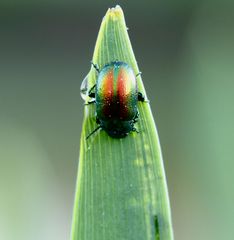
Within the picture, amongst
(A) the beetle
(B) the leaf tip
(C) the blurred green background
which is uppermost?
(C) the blurred green background

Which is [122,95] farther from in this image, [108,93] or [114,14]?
[114,14]

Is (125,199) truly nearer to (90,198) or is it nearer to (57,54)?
(90,198)

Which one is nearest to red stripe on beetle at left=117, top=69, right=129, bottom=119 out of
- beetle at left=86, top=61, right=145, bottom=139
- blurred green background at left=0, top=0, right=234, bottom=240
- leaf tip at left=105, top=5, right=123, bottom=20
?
beetle at left=86, top=61, right=145, bottom=139

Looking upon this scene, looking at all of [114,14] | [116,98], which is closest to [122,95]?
[116,98]

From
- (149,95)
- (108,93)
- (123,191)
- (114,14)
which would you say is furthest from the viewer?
(149,95)

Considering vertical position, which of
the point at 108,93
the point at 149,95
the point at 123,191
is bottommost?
the point at 123,191

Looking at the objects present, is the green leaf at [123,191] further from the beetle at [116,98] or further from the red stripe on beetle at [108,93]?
the red stripe on beetle at [108,93]

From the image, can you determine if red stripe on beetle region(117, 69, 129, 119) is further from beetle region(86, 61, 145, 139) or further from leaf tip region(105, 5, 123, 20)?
leaf tip region(105, 5, 123, 20)

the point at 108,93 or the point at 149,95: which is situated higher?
the point at 149,95
